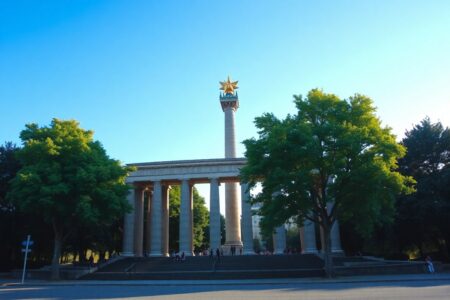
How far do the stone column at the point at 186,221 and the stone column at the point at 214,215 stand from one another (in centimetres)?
333

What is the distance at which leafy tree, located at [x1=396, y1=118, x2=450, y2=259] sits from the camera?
42000mm

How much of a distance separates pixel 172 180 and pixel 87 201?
2157 centimetres

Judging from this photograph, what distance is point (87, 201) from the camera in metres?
40.0

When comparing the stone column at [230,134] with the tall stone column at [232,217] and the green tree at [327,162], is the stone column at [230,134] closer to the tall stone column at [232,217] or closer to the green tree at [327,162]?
the tall stone column at [232,217]

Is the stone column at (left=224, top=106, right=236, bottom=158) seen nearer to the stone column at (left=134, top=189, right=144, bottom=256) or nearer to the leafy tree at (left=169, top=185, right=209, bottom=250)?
the stone column at (left=134, top=189, right=144, bottom=256)

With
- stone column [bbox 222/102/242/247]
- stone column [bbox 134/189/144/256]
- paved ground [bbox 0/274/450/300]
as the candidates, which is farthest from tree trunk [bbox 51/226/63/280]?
stone column [bbox 222/102/242/247]

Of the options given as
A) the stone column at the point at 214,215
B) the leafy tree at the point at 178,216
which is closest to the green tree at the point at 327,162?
the stone column at the point at 214,215

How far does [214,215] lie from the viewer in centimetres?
5666

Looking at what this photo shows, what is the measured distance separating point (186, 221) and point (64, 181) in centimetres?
2149

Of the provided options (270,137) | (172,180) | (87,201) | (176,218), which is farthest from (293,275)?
(176,218)

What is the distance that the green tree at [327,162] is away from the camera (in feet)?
109

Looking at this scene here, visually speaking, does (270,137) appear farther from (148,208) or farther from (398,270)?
(148,208)

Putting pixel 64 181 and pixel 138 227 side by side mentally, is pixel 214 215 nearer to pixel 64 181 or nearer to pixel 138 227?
pixel 138 227

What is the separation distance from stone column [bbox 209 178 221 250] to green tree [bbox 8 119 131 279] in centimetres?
1600
